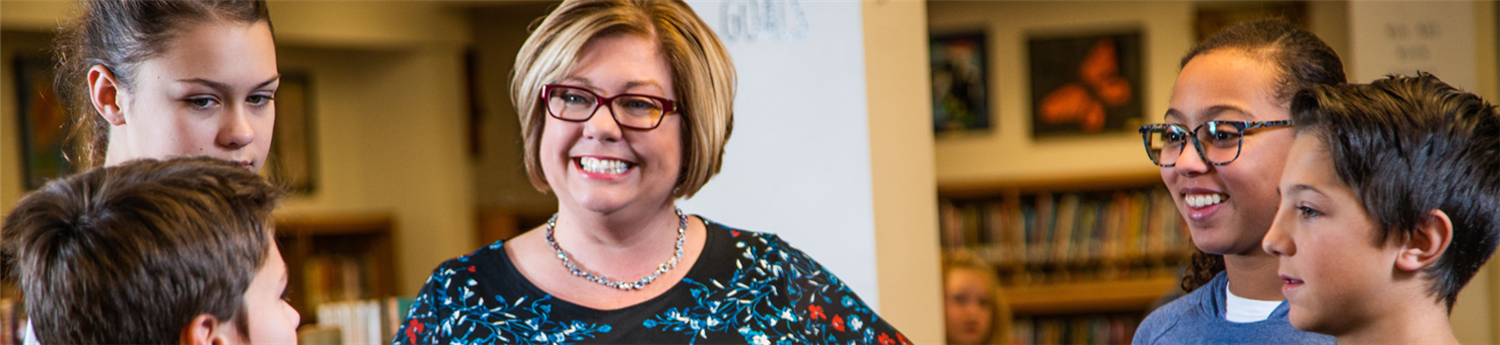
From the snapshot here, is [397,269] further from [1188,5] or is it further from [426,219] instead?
[1188,5]

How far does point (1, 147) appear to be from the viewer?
4.28 meters

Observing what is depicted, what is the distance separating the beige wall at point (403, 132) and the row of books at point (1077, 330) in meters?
3.04

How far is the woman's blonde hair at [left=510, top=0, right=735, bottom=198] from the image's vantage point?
1.50 meters

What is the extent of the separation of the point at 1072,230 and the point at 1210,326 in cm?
405

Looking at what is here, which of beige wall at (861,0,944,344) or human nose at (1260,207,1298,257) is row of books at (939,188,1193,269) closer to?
beige wall at (861,0,944,344)

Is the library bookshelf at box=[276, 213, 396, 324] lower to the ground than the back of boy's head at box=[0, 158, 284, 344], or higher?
lower

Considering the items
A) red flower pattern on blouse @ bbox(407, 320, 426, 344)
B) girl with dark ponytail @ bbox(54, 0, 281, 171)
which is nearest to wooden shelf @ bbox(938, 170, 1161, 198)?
red flower pattern on blouse @ bbox(407, 320, 426, 344)

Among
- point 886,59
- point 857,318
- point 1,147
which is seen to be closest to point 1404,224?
point 857,318

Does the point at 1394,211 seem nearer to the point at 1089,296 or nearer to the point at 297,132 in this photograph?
the point at 1089,296

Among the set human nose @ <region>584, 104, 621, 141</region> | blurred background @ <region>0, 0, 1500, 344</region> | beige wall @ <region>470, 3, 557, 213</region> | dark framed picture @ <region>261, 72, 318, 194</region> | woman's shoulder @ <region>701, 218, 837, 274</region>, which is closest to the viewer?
human nose @ <region>584, 104, 621, 141</region>

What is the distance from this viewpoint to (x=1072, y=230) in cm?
531

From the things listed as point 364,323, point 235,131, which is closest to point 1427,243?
point 235,131

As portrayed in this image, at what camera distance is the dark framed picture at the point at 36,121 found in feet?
14.1

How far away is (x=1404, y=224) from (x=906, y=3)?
118 cm
